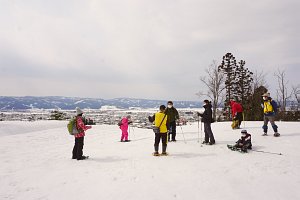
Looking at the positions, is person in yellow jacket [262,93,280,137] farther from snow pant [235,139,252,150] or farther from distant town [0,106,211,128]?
distant town [0,106,211,128]

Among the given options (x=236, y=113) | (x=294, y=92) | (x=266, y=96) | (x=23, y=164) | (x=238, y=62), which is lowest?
(x=23, y=164)

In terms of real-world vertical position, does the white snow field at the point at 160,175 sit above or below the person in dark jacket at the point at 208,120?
below

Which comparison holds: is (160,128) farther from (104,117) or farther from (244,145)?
(104,117)

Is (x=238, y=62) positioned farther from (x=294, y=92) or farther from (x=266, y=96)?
(x=266, y=96)

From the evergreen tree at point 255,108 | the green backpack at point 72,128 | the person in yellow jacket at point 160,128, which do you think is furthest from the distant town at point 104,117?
the evergreen tree at point 255,108

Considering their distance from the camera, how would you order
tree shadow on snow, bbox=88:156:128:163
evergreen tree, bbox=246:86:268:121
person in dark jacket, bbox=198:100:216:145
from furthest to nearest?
evergreen tree, bbox=246:86:268:121
person in dark jacket, bbox=198:100:216:145
tree shadow on snow, bbox=88:156:128:163

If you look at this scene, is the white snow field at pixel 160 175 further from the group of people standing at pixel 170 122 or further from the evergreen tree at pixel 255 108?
the evergreen tree at pixel 255 108

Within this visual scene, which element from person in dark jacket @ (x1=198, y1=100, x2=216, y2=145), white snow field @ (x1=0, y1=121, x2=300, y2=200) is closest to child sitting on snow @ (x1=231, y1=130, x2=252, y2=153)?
white snow field @ (x1=0, y1=121, x2=300, y2=200)

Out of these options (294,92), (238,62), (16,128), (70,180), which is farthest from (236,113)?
(294,92)

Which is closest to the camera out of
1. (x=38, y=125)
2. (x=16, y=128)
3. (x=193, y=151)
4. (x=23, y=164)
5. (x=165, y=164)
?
(x=165, y=164)

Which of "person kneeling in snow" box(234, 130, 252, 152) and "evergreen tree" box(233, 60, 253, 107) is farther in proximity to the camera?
"evergreen tree" box(233, 60, 253, 107)

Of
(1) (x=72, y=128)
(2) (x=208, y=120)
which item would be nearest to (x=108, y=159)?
(1) (x=72, y=128)

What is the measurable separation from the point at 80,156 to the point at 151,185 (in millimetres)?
4373

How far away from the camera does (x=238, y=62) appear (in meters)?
48.3
